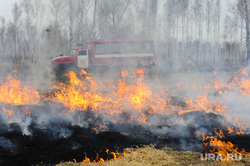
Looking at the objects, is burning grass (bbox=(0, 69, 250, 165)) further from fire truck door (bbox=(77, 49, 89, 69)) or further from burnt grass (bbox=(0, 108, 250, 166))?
fire truck door (bbox=(77, 49, 89, 69))

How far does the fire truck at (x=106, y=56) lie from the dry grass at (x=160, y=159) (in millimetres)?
12360

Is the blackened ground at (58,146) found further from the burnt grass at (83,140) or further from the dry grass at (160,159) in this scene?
the dry grass at (160,159)

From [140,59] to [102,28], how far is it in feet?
46.2

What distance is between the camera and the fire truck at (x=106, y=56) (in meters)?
17.0

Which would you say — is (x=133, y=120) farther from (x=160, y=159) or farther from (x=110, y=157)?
(x=160, y=159)

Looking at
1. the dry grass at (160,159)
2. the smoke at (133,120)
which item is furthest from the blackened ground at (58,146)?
the dry grass at (160,159)

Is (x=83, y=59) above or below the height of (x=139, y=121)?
above

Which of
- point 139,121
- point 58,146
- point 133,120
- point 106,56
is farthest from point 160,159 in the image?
point 106,56

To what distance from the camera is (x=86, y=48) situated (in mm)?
17656

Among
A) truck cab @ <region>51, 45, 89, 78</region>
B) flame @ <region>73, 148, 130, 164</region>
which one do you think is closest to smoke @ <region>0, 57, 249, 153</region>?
flame @ <region>73, 148, 130, 164</region>

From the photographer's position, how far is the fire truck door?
17266mm

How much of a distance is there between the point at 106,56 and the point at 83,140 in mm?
12434

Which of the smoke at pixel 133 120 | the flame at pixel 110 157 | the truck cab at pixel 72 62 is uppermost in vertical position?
the truck cab at pixel 72 62

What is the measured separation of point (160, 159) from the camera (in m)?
5.52
